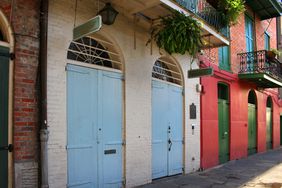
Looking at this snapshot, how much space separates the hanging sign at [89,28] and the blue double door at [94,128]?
2.32ft

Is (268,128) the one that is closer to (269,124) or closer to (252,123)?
(269,124)

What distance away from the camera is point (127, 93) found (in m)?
7.80

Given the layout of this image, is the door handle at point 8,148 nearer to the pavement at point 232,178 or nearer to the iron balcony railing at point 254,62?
the pavement at point 232,178

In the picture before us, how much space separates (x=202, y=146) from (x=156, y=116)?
2773 millimetres

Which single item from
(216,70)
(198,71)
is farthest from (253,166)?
(198,71)

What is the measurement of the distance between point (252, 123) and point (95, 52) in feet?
35.3

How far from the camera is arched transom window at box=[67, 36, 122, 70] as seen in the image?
682cm

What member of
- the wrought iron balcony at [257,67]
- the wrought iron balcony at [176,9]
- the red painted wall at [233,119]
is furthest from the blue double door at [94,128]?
the wrought iron balcony at [257,67]

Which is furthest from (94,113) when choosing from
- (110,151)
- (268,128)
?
(268,128)

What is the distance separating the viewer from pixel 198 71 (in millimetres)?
9086

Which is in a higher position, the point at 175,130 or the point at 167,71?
the point at 167,71

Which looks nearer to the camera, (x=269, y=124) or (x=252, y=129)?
(x=252, y=129)

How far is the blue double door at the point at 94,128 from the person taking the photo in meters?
6.51

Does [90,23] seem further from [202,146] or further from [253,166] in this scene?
[253,166]
